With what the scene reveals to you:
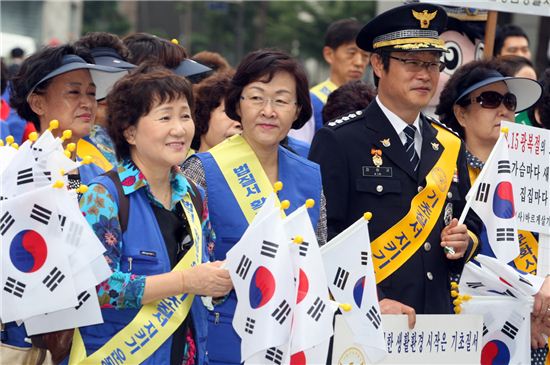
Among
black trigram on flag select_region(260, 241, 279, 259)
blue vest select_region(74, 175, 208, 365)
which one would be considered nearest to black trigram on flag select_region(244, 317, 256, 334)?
black trigram on flag select_region(260, 241, 279, 259)

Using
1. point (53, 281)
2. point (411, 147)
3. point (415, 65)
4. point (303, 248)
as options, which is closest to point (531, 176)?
point (411, 147)

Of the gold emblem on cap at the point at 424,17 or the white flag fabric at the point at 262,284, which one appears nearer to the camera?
the white flag fabric at the point at 262,284

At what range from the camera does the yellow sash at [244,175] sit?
4820mm

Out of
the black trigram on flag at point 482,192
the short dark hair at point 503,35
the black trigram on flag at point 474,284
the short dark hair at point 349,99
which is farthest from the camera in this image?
the short dark hair at point 503,35

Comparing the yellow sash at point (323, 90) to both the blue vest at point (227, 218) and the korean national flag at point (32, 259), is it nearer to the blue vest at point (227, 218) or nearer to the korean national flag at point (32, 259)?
the blue vest at point (227, 218)

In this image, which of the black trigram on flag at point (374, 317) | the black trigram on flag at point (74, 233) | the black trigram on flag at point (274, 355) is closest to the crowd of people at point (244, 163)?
the black trigram on flag at point (74, 233)

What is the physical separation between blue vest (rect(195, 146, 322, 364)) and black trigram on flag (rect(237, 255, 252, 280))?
0.60 m

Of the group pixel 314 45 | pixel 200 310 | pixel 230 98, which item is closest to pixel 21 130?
pixel 230 98

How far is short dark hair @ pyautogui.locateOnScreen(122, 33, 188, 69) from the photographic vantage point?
6582 mm

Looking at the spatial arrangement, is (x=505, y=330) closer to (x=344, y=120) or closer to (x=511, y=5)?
(x=344, y=120)

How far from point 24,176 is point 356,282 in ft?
4.67

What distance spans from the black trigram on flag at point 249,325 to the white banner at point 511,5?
273 cm

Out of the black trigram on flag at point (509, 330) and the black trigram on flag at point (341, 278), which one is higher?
the black trigram on flag at point (341, 278)

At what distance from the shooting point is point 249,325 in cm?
411
